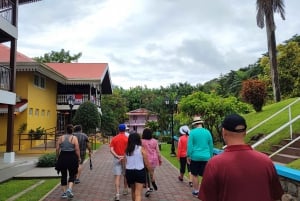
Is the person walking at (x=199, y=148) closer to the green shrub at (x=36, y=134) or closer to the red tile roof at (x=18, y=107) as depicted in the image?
the red tile roof at (x=18, y=107)

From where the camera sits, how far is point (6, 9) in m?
16.1

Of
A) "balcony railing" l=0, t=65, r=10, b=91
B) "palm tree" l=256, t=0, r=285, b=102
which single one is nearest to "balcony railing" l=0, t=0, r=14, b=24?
"balcony railing" l=0, t=65, r=10, b=91

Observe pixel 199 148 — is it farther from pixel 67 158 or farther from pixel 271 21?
pixel 271 21

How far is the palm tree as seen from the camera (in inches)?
891

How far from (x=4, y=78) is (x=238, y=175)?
14.6 metres

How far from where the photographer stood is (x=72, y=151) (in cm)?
845

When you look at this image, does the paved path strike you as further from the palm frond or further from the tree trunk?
the palm frond

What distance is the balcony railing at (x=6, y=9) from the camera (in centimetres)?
1586

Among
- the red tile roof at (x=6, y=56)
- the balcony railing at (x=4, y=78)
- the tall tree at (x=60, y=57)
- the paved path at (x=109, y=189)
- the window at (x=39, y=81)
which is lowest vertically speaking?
the paved path at (x=109, y=189)

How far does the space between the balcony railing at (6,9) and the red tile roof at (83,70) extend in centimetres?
1276

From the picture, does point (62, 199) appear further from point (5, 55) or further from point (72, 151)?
point (5, 55)

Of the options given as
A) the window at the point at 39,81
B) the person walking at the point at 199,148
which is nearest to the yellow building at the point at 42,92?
the window at the point at 39,81

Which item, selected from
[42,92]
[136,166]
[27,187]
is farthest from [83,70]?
[136,166]

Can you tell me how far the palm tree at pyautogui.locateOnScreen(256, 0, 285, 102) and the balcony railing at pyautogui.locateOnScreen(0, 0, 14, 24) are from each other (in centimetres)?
1455
